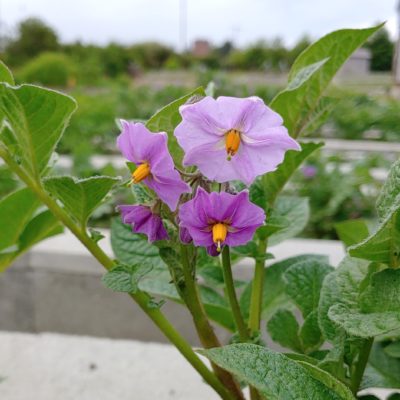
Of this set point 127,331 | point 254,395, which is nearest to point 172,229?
point 254,395

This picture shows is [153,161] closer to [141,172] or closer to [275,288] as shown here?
[141,172]

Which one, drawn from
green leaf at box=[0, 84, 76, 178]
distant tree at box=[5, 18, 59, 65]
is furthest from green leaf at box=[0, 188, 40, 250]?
distant tree at box=[5, 18, 59, 65]

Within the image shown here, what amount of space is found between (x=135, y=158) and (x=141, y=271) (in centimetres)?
7

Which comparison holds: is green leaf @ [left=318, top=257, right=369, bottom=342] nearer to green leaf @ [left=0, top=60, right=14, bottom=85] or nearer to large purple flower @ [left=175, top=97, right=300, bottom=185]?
large purple flower @ [left=175, top=97, right=300, bottom=185]

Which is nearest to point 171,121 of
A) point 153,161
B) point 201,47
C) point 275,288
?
point 153,161

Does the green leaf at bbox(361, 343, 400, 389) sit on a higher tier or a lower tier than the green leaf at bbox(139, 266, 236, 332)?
lower

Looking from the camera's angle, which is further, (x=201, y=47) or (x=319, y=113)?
(x=201, y=47)

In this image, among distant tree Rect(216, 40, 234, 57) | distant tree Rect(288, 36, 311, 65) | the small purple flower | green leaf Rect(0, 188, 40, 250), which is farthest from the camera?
distant tree Rect(216, 40, 234, 57)

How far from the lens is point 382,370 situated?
1.52 ft

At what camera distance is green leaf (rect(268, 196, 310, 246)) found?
A: 0.48 m

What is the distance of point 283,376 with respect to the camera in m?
0.27

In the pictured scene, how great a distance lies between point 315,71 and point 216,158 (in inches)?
4.5

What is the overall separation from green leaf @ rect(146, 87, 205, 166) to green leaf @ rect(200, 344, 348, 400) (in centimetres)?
11

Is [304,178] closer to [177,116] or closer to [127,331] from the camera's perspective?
[127,331]
